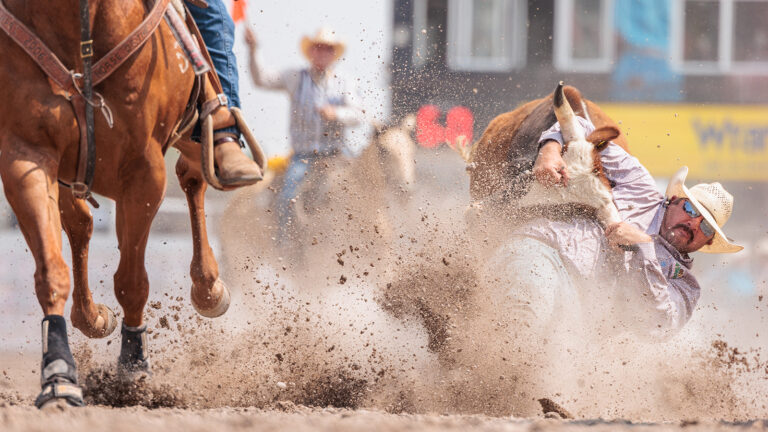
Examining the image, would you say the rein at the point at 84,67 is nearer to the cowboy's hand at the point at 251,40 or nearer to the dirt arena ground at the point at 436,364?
the dirt arena ground at the point at 436,364

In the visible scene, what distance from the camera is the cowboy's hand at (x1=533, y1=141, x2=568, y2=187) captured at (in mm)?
4664

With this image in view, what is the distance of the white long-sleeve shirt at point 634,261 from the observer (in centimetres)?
475

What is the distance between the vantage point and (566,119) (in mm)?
4824

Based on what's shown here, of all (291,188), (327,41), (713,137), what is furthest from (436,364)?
(713,137)

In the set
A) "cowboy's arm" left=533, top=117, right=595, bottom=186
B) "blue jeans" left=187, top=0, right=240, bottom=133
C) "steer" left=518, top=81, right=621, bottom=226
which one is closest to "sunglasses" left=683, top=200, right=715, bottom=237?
"steer" left=518, top=81, right=621, bottom=226

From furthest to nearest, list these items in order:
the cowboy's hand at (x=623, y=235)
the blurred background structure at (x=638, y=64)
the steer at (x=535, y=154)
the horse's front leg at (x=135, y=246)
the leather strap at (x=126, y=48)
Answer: the blurred background structure at (x=638, y=64)
the steer at (x=535, y=154)
the cowboy's hand at (x=623, y=235)
the horse's front leg at (x=135, y=246)
the leather strap at (x=126, y=48)

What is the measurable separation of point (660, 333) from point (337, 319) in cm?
198

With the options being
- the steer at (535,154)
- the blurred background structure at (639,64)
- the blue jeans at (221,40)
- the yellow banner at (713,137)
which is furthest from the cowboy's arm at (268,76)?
the yellow banner at (713,137)

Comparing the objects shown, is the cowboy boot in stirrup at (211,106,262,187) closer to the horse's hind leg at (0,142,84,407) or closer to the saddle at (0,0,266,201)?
the saddle at (0,0,266,201)

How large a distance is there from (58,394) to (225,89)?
5.48ft

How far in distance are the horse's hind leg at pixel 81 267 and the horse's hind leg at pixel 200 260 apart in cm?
42

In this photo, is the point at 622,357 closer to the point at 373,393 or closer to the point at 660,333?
the point at 660,333

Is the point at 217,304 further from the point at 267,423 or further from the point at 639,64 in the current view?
the point at 639,64

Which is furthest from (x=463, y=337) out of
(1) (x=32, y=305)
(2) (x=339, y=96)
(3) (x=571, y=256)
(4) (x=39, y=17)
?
(1) (x=32, y=305)
